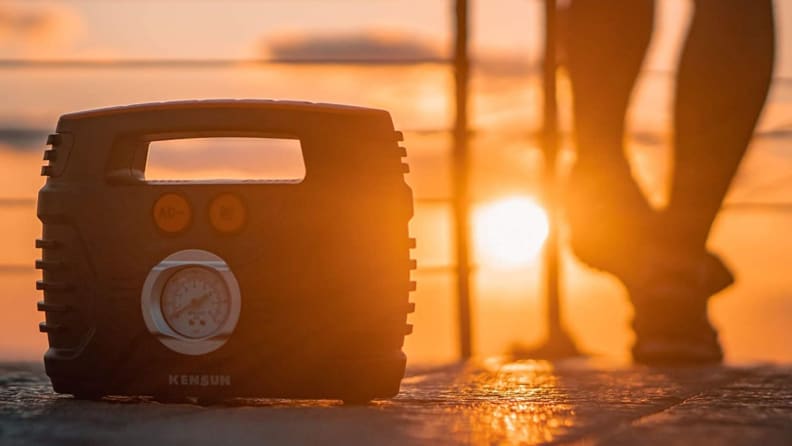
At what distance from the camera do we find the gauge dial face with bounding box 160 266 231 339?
1317 mm

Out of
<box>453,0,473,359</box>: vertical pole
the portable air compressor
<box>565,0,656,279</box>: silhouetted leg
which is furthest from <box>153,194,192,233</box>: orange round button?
<box>453,0,473,359</box>: vertical pole

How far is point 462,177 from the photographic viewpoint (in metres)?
3.26

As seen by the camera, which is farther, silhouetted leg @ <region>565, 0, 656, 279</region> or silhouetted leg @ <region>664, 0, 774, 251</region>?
silhouetted leg @ <region>565, 0, 656, 279</region>

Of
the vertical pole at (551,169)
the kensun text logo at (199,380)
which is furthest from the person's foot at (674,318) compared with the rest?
the vertical pole at (551,169)

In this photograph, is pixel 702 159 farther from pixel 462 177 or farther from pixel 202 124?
pixel 462 177

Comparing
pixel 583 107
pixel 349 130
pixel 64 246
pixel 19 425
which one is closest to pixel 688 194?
pixel 583 107

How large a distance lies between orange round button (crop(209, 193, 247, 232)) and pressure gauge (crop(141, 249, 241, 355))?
30 mm

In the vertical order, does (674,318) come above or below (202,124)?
below

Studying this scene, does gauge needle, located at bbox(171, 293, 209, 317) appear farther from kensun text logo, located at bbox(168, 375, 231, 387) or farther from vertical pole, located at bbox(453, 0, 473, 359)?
vertical pole, located at bbox(453, 0, 473, 359)

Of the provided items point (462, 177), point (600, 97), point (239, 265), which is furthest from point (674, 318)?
point (462, 177)

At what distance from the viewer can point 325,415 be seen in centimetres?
117

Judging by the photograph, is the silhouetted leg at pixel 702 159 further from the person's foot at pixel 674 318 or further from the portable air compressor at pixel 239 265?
the portable air compressor at pixel 239 265

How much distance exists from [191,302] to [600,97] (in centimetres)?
101

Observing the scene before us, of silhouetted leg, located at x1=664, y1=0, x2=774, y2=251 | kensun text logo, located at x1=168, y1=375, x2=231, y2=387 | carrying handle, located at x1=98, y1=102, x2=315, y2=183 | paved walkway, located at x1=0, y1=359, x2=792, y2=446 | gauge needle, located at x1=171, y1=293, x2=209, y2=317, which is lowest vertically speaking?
paved walkway, located at x1=0, y1=359, x2=792, y2=446
